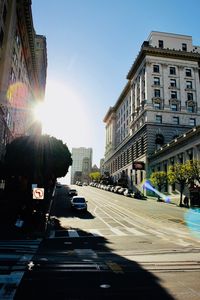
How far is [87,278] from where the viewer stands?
8.07 meters

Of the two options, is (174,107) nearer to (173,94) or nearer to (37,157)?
(173,94)

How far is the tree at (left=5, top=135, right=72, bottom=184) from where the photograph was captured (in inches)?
1505

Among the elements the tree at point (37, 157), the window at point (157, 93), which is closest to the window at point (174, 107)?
the window at point (157, 93)

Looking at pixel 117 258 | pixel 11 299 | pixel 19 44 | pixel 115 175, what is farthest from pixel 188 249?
pixel 115 175

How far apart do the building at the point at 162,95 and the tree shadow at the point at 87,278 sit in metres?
56.3

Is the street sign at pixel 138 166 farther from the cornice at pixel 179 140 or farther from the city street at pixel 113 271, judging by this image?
the city street at pixel 113 271

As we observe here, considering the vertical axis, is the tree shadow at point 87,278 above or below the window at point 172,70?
below

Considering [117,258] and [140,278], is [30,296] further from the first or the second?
[117,258]

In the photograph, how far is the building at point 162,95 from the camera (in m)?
66.5

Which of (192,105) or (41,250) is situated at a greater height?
(192,105)

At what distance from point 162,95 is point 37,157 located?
42764 mm

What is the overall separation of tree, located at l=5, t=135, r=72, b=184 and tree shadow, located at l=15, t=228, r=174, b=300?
27432mm

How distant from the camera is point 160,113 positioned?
67438 millimetres

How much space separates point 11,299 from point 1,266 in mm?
3174
